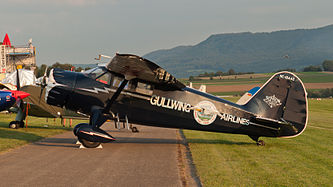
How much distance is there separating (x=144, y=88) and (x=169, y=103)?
1.07m

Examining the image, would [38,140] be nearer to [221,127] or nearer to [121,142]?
[121,142]

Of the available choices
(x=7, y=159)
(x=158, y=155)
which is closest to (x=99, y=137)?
(x=158, y=155)

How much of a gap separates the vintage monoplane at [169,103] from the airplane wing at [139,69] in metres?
0.03

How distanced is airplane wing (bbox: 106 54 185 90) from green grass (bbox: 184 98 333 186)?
266 cm

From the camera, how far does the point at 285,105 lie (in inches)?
538

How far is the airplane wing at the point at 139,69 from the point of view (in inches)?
430

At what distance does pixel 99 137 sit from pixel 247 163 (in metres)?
4.70

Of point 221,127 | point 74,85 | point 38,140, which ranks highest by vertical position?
point 74,85

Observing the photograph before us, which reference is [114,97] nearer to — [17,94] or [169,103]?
[169,103]

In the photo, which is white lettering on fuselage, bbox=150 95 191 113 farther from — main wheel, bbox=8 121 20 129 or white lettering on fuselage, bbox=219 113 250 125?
main wheel, bbox=8 121 20 129

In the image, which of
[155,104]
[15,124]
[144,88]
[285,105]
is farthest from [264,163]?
[15,124]

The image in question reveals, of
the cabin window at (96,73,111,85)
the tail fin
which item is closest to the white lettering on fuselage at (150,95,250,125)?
the tail fin

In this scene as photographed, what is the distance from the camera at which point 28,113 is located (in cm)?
1850

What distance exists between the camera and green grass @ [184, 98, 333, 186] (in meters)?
8.14
